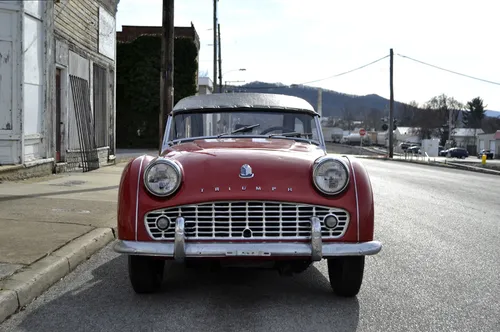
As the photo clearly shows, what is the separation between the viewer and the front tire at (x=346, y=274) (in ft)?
13.8

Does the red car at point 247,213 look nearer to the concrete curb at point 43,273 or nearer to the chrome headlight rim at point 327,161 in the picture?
the chrome headlight rim at point 327,161

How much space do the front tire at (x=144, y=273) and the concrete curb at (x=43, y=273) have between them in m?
0.73

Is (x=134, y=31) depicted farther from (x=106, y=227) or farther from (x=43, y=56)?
(x=106, y=227)

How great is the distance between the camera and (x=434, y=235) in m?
7.49

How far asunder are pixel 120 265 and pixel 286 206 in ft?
7.39

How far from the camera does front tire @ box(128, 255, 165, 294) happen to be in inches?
166

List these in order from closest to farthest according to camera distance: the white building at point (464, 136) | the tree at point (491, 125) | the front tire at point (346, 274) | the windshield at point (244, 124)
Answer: the front tire at point (346, 274), the windshield at point (244, 124), the tree at point (491, 125), the white building at point (464, 136)

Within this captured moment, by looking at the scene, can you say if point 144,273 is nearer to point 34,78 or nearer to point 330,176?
point 330,176

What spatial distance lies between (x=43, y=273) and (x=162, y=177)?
1.35 metres

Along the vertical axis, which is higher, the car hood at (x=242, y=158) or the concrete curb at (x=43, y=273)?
the car hood at (x=242, y=158)

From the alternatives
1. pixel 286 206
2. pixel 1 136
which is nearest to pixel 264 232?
pixel 286 206

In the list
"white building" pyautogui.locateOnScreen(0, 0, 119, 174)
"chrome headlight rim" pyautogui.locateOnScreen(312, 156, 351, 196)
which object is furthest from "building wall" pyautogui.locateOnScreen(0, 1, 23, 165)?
"chrome headlight rim" pyautogui.locateOnScreen(312, 156, 351, 196)

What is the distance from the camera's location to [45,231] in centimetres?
617

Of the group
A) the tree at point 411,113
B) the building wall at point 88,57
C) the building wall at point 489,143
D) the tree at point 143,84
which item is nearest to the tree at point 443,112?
the tree at point 411,113
